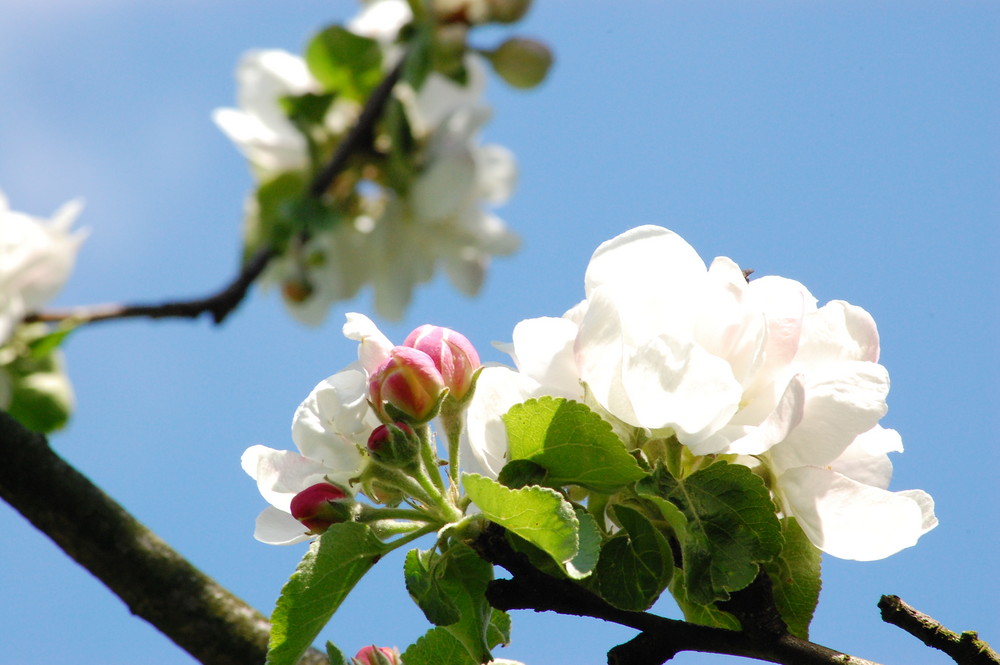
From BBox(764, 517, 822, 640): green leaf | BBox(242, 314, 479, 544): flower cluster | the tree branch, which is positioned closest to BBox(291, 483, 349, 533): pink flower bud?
BBox(242, 314, 479, 544): flower cluster

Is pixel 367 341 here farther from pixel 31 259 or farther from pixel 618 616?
pixel 31 259

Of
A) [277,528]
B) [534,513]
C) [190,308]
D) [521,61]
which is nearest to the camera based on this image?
[534,513]

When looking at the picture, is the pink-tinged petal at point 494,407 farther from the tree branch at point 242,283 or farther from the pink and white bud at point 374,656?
the tree branch at point 242,283

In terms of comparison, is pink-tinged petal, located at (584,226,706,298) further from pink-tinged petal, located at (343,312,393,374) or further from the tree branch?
the tree branch

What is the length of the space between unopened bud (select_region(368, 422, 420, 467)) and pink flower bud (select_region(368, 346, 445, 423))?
0.01 m

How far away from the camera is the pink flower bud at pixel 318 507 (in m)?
0.53

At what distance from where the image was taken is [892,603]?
1.78 ft

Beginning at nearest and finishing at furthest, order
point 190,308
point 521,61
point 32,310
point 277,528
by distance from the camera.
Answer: point 277,528 → point 190,308 → point 32,310 → point 521,61

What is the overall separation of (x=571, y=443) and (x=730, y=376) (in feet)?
0.29

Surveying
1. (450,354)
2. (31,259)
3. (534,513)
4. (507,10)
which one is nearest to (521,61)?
(507,10)

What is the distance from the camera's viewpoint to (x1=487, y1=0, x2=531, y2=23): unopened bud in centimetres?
115

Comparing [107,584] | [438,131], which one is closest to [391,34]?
[438,131]

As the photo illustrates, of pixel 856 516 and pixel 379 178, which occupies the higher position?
pixel 379 178

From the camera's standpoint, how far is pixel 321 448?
0.54 meters
